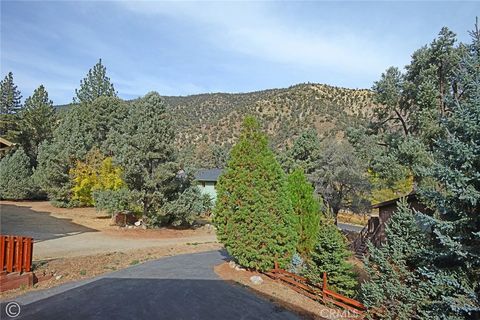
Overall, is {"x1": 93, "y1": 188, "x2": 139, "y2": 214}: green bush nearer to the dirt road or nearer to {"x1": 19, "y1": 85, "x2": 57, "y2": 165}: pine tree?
the dirt road

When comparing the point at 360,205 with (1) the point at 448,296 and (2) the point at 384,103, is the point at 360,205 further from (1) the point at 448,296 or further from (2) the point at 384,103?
(1) the point at 448,296

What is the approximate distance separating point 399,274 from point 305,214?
18.7 ft

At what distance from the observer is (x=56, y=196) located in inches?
1314

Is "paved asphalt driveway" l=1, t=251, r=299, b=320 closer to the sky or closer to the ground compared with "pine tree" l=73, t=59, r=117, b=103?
closer to the ground

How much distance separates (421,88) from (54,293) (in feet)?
73.1

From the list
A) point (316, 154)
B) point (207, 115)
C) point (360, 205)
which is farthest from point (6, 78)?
point (360, 205)

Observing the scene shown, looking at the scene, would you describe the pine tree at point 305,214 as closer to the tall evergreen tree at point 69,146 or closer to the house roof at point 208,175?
the house roof at point 208,175

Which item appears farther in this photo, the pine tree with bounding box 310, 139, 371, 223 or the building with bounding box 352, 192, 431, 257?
the pine tree with bounding box 310, 139, 371, 223

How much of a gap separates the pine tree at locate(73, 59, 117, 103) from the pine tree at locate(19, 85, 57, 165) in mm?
4492

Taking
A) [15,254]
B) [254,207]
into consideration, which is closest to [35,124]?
[15,254]

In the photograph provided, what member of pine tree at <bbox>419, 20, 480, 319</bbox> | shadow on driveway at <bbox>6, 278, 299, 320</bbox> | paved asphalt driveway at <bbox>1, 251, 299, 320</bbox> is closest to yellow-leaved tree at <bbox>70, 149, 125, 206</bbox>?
paved asphalt driveway at <bbox>1, 251, 299, 320</bbox>

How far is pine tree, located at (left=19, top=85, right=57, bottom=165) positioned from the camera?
46312 mm

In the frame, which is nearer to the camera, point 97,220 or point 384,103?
point 384,103

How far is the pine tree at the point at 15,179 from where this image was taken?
125ft
